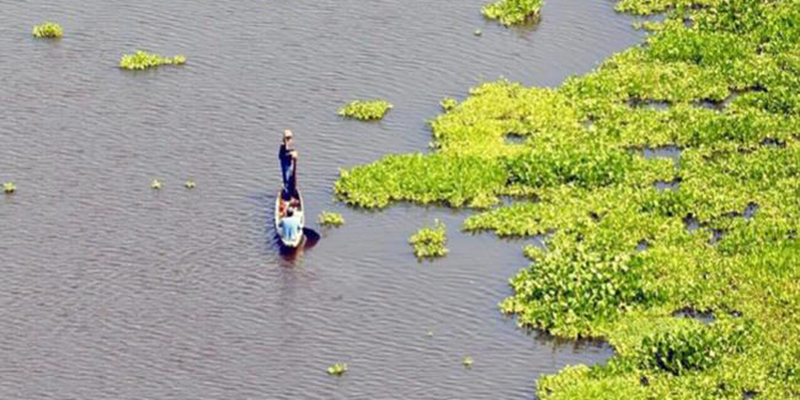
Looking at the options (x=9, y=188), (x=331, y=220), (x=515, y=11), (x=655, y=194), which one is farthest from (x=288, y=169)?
(x=515, y=11)

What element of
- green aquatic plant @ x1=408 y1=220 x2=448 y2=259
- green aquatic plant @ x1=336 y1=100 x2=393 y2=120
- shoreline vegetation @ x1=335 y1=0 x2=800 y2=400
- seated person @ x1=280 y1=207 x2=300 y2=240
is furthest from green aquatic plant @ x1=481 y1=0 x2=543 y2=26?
seated person @ x1=280 y1=207 x2=300 y2=240

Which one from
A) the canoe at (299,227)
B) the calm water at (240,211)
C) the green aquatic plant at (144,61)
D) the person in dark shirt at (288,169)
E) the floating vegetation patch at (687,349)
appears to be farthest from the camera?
the green aquatic plant at (144,61)

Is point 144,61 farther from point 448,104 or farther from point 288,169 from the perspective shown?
point 288,169

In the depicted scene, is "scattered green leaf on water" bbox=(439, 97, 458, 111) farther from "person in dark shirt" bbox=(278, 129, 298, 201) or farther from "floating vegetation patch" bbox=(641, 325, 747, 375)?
"floating vegetation patch" bbox=(641, 325, 747, 375)

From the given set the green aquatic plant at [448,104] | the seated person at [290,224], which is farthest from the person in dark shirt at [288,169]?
the green aquatic plant at [448,104]

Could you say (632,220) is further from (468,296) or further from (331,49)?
(331,49)

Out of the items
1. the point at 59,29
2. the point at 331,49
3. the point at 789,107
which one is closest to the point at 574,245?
the point at 789,107

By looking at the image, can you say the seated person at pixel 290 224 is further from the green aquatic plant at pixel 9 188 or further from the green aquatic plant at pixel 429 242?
the green aquatic plant at pixel 9 188
